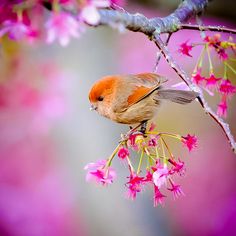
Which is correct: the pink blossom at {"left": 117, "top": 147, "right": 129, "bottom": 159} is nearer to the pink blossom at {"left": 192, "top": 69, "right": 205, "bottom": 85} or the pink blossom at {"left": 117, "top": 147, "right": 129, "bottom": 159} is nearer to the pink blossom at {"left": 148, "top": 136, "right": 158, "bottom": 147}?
the pink blossom at {"left": 148, "top": 136, "right": 158, "bottom": 147}

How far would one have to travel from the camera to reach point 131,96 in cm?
168

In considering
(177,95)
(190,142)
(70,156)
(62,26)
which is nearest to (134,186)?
(190,142)

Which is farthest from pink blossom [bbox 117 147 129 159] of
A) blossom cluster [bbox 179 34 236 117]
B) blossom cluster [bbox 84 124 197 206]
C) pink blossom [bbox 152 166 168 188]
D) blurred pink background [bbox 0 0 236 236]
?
blurred pink background [bbox 0 0 236 236]

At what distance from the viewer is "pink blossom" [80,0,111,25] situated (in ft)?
3.27

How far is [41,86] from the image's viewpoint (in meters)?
3.16

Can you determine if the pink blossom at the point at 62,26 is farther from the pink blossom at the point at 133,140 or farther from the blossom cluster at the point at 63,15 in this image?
the pink blossom at the point at 133,140

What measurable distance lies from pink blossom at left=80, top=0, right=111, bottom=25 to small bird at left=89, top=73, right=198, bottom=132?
49 centimetres

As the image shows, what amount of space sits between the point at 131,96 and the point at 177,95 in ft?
0.50

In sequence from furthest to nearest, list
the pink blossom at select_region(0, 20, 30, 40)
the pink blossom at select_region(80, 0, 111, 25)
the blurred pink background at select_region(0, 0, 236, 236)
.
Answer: the blurred pink background at select_region(0, 0, 236, 236)
the pink blossom at select_region(0, 20, 30, 40)
the pink blossom at select_region(80, 0, 111, 25)

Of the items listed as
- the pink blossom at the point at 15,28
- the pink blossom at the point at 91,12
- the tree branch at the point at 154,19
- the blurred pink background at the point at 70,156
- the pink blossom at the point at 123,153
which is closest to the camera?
the pink blossom at the point at 91,12

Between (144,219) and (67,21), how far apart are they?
1.45 m

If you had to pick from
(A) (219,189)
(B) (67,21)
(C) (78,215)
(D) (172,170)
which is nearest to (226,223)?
(A) (219,189)

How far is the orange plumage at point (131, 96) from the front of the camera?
1.57 m

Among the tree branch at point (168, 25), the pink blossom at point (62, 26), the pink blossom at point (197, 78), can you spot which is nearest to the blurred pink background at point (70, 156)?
the tree branch at point (168, 25)
